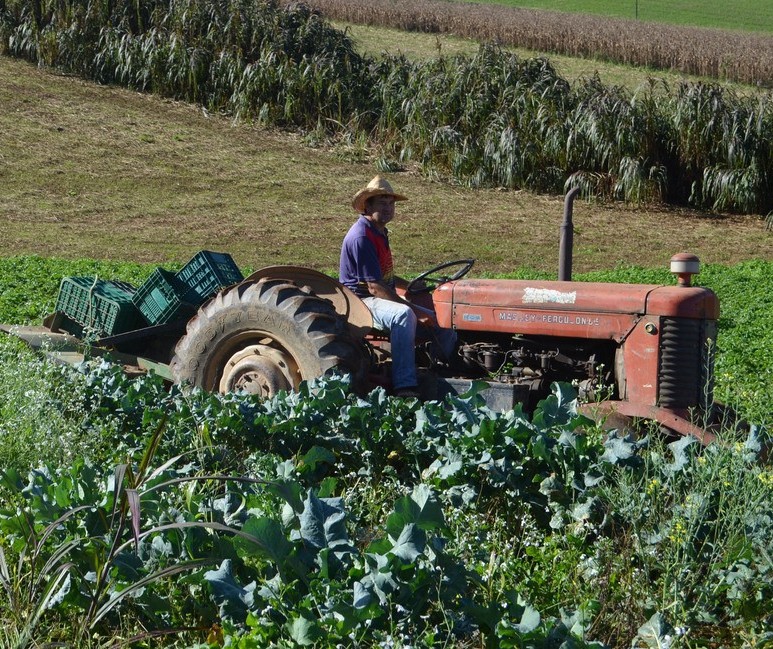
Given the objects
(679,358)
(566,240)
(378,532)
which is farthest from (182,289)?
(378,532)

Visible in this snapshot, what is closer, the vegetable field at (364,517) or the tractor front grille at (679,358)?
the vegetable field at (364,517)

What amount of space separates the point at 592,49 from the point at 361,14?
24.9 ft

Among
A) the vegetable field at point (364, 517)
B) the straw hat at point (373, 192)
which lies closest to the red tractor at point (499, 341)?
the vegetable field at point (364, 517)

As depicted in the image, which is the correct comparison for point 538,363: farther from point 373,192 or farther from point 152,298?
point 152,298

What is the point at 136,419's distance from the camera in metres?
6.61

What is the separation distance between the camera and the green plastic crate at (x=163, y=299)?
27.1 ft

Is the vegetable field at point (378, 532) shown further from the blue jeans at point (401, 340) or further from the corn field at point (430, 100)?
the corn field at point (430, 100)

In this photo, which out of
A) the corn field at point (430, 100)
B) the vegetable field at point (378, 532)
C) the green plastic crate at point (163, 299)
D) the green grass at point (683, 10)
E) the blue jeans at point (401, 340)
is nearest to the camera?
the vegetable field at point (378, 532)

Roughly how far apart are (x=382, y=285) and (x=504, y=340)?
94 centimetres

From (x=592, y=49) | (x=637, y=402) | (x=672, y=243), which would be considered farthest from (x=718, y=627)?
(x=592, y=49)

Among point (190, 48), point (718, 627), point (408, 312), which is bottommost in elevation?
point (718, 627)

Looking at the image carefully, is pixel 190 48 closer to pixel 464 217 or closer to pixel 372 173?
pixel 372 173

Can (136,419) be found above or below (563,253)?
below

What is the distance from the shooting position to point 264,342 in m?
7.50
